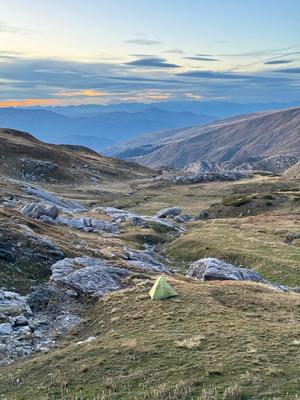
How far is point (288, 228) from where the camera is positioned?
7094 centimetres

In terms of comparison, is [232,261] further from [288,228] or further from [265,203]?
[265,203]

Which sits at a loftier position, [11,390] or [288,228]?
[11,390]

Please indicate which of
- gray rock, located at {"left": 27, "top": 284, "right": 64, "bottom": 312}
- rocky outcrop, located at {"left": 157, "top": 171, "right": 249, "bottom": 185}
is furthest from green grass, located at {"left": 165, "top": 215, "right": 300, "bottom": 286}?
rocky outcrop, located at {"left": 157, "top": 171, "right": 249, "bottom": 185}

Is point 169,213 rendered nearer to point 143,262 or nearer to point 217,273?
point 143,262

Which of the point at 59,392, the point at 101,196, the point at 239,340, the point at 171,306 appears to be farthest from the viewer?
the point at 101,196

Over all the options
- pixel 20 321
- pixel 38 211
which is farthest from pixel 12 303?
pixel 38 211

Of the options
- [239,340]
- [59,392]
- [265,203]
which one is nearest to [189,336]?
[239,340]

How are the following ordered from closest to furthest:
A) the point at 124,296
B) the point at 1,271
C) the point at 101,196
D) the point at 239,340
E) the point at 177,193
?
the point at 239,340 < the point at 124,296 < the point at 1,271 < the point at 101,196 < the point at 177,193

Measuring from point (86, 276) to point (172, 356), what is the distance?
1483cm

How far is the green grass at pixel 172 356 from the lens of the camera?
18812 mm

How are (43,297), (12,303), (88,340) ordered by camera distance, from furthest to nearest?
(43,297)
(12,303)
(88,340)

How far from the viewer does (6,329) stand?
2694 cm

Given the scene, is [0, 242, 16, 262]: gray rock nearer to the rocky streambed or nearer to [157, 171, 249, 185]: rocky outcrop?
the rocky streambed

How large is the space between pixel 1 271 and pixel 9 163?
11343cm
